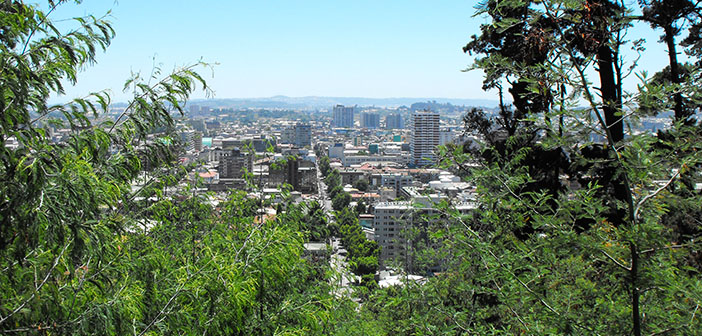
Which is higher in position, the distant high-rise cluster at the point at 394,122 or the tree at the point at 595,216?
the tree at the point at 595,216

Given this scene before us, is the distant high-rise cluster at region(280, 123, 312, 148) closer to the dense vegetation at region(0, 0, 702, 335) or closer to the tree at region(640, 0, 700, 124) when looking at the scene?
the tree at region(640, 0, 700, 124)

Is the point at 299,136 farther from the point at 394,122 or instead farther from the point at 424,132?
the point at 394,122

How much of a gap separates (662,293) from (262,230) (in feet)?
5.09

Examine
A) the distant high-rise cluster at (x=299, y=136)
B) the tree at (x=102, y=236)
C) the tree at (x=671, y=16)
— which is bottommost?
the distant high-rise cluster at (x=299, y=136)

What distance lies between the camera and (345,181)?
118ft

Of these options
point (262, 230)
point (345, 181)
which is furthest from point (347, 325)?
point (345, 181)

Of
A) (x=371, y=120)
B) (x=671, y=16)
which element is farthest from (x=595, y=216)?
(x=371, y=120)

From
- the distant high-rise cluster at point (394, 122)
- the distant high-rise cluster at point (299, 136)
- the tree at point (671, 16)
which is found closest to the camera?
the tree at point (671, 16)

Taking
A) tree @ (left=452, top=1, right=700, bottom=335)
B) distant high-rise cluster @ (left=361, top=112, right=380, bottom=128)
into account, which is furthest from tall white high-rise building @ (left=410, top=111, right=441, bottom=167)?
distant high-rise cluster @ (left=361, top=112, right=380, bottom=128)

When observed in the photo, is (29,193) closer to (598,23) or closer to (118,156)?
(118,156)

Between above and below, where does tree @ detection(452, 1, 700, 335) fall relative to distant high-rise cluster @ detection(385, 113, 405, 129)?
above

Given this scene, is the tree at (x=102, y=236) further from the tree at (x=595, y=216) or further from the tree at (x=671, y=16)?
the tree at (x=671, y=16)

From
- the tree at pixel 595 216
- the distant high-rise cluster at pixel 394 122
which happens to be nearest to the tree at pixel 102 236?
the tree at pixel 595 216

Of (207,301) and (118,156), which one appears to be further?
(118,156)
